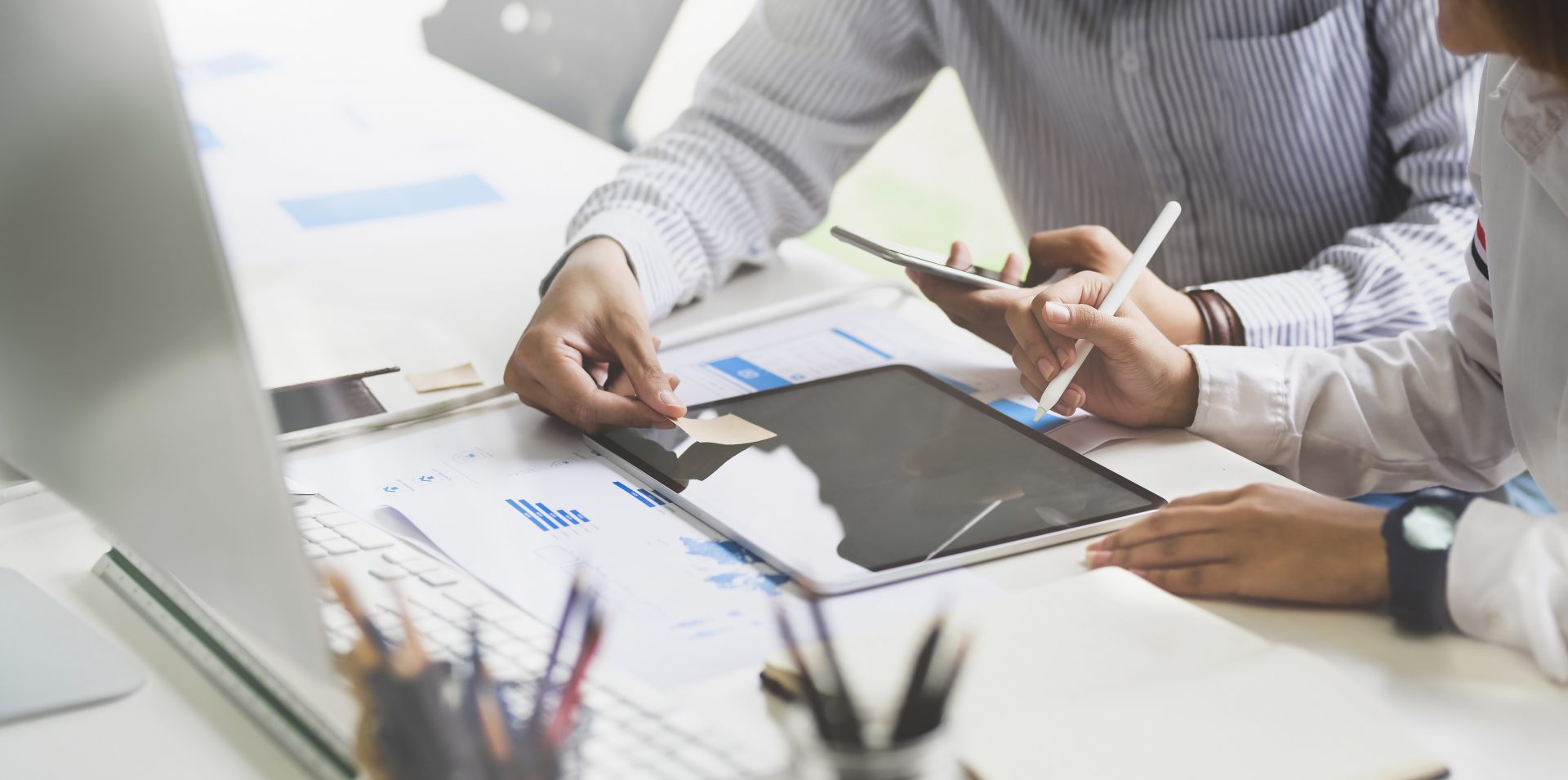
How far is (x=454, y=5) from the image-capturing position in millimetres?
1905

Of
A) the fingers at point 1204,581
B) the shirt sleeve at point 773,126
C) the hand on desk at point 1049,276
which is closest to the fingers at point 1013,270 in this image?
the hand on desk at point 1049,276

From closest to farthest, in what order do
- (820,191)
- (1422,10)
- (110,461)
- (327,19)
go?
(110,461), (1422,10), (820,191), (327,19)

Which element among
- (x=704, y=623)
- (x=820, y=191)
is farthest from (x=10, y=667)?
(x=820, y=191)

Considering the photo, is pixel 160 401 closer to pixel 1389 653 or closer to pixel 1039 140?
pixel 1389 653

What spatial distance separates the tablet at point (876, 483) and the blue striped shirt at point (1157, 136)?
0.77 feet

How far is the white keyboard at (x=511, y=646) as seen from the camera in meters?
0.47

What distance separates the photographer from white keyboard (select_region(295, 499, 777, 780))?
47 cm

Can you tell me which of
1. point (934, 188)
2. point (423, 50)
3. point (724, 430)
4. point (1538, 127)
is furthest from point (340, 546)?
point (934, 188)

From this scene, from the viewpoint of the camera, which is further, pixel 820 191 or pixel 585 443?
pixel 820 191

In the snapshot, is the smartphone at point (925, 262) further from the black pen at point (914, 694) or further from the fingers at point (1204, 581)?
the black pen at point (914, 694)

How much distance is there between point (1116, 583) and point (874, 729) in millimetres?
219

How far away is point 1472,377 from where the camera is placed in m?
0.81

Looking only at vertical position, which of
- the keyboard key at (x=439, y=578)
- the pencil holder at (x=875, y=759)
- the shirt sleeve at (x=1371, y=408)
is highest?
the pencil holder at (x=875, y=759)

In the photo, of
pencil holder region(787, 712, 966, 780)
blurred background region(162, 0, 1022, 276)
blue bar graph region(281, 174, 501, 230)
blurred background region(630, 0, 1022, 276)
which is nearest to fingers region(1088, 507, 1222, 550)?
pencil holder region(787, 712, 966, 780)
